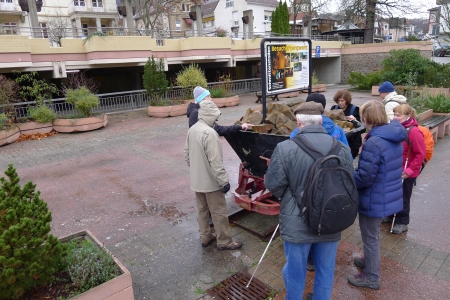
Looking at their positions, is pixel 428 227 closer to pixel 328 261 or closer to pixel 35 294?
pixel 328 261

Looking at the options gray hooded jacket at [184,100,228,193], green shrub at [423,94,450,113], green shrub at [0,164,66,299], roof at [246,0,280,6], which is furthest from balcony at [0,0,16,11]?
green shrub at [0,164,66,299]

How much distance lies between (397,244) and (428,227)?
71cm

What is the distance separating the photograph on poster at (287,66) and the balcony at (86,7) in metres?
34.3

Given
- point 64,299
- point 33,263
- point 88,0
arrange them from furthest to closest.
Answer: point 88,0 → point 64,299 → point 33,263

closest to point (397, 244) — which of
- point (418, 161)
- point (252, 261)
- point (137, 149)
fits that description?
point (418, 161)

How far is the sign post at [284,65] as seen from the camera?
4762 mm

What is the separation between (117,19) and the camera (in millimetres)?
35750

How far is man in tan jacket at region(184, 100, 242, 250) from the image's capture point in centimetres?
346

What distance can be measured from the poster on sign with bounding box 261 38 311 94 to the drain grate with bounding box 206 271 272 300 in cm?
275

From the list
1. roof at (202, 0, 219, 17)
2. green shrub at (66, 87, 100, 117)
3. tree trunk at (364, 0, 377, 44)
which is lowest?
green shrub at (66, 87, 100, 117)

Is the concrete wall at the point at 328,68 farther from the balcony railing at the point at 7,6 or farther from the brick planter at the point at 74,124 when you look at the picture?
the balcony railing at the point at 7,6

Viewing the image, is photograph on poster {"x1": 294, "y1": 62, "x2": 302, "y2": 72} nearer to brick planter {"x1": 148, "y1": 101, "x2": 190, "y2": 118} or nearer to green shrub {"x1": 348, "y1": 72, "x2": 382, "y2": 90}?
brick planter {"x1": 148, "y1": 101, "x2": 190, "y2": 118}

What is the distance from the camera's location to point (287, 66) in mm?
5180

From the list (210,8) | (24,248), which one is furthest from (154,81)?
(210,8)
